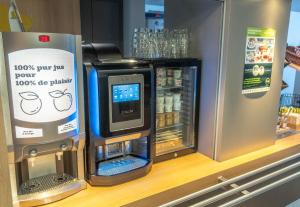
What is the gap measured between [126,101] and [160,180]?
15.9 inches

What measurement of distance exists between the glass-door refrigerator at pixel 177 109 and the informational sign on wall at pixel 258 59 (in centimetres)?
26

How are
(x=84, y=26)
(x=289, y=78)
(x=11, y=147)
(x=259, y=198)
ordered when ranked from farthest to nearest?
(x=289, y=78) < (x=84, y=26) < (x=259, y=198) < (x=11, y=147)

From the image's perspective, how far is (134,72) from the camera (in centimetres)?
113

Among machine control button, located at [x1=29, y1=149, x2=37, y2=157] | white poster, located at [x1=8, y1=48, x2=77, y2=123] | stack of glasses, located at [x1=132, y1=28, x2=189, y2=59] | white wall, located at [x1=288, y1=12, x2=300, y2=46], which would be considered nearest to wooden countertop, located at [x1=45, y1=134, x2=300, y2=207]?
machine control button, located at [x1=29, y1=149, x2=37, y2=157]

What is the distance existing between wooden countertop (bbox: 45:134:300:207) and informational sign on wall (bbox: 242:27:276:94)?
1.27 feet

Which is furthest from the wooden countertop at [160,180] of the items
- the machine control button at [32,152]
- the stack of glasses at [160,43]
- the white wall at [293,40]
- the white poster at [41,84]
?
the white wall at [293,40]

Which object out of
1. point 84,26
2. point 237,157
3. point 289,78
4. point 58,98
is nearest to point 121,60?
point 58,98

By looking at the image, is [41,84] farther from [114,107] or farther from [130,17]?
[130,17]

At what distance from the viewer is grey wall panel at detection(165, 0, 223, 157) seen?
1.35 m

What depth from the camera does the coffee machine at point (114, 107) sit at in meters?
1.08

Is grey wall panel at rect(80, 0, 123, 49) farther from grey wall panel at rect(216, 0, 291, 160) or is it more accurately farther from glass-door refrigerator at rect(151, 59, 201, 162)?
grey wall panel at rect(216, 0, 291, 160)

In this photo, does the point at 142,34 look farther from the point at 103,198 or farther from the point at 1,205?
the point at 1,205

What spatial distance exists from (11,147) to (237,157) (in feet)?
3.72

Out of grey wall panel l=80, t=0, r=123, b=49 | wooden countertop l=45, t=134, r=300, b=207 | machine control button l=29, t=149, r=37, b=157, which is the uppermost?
grey wall panel l=80, t=0, r=123, b=49
